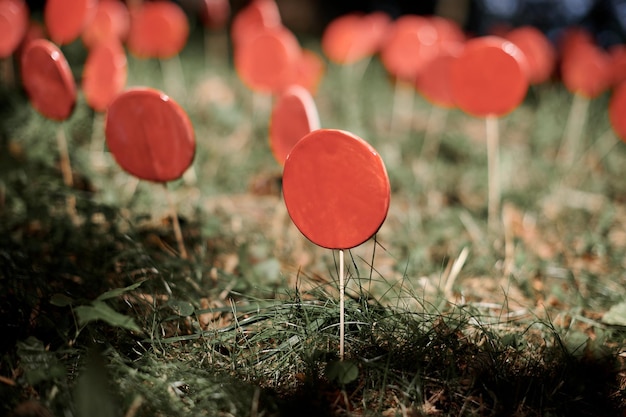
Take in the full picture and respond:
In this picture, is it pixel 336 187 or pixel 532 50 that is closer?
pixel 336 187

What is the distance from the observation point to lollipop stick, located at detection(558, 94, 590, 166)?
2.92 m

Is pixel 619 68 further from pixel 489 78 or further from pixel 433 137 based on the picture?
pixel 489 78

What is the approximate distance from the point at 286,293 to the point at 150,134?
559 mm

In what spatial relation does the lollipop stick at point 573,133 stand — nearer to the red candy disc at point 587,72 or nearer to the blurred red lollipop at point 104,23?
the red candy disc at point 587,72

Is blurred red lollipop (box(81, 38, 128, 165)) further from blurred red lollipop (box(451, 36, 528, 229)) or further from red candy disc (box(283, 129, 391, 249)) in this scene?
blurred red lollipop (box(451, 36, 528, 229))

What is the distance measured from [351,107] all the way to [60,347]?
2421 mm

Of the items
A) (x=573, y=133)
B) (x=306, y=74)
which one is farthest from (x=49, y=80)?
(x=573, y=133)

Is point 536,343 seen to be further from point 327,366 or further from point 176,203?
point 176,203

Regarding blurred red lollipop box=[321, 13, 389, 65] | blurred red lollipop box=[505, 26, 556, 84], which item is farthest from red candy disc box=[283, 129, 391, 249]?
blurred red lollipop box=[321, 13, 389, 65]

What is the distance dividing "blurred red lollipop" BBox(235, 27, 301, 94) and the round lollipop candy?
1222mm

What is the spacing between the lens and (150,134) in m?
1.36

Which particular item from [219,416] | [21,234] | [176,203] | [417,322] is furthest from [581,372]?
[21,234]

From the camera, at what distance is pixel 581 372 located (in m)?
1.18

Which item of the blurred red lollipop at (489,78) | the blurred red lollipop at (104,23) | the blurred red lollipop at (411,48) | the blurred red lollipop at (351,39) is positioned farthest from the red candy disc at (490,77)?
the blurred red lollipop at (104,23)
